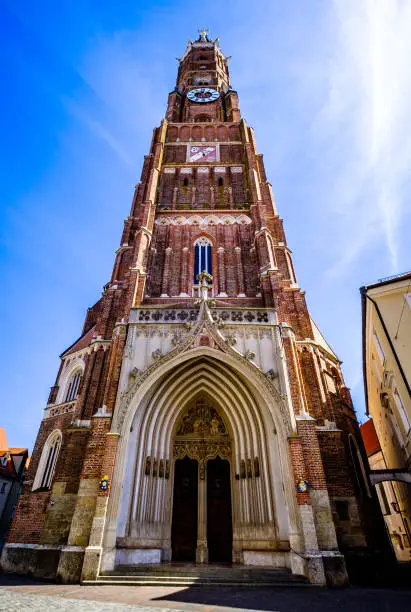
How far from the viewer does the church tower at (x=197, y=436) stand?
10469 millimetres

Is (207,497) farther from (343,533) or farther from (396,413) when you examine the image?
(396,413)

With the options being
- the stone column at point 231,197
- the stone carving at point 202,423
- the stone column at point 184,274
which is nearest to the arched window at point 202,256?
the stone column at point 184,274

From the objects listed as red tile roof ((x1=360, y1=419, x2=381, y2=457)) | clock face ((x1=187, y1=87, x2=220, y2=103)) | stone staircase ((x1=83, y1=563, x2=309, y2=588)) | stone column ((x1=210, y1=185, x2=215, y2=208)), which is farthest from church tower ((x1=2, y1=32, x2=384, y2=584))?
clock face ((x1=187, y1=87, x2=220, y2=103))

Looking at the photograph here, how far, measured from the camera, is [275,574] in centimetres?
925

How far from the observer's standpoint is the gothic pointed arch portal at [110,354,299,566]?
10734 millimetres

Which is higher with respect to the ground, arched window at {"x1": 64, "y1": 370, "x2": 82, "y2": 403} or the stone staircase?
arched window at {"x1": 64, "y1": 370, "x2": 82, "y2": 403}

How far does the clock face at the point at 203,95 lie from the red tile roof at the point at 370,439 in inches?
1343

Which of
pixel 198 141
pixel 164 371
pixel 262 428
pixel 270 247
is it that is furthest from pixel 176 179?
pixel 262 428

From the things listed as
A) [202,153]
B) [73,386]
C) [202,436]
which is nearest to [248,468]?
[202,436]

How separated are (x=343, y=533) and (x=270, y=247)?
40.5ft

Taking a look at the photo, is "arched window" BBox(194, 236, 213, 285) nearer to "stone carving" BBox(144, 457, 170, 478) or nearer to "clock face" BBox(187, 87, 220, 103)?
"stone carving" BBox(144, 457, 170, 478)

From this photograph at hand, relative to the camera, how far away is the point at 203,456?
1312 cm

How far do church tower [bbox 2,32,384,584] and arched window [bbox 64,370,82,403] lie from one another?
10 centimetres

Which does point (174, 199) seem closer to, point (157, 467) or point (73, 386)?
point (73, 386)
